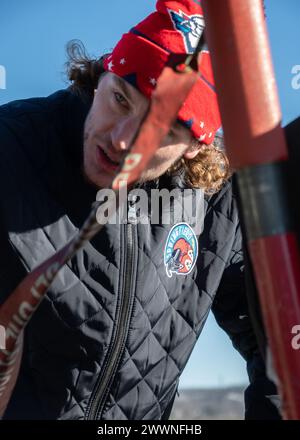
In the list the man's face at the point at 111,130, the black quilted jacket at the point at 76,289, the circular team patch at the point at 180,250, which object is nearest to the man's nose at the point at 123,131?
the man's face at the point at 111,130

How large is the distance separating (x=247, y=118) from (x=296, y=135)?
17cm

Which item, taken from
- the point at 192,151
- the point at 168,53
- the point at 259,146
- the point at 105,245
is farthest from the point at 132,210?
the point at 259,146

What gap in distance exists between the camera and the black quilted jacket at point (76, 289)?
1.46 metres

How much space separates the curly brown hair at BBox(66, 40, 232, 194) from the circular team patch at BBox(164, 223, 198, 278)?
136mm

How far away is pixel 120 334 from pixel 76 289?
18cm

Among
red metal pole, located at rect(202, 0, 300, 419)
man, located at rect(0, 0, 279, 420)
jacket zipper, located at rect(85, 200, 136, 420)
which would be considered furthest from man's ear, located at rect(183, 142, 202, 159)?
red metal pole, located at rect(202, 0, 300, 419)

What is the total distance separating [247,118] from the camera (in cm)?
55

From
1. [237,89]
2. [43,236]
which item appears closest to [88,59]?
[43,236]

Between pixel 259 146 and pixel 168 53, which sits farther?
pixel 168 53

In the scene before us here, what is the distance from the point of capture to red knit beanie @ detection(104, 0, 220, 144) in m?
1.43

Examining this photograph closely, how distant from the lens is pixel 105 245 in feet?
5.11

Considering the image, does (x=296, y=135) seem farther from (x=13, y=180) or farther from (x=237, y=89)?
(x=13, y=180)

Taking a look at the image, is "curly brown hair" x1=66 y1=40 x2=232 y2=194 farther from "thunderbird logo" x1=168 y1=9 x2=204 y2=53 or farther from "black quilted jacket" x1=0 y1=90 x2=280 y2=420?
"thunderbird logo" x1=168 y1=9 x2=204 y2=53

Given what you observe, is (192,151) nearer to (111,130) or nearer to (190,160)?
(190,160)
